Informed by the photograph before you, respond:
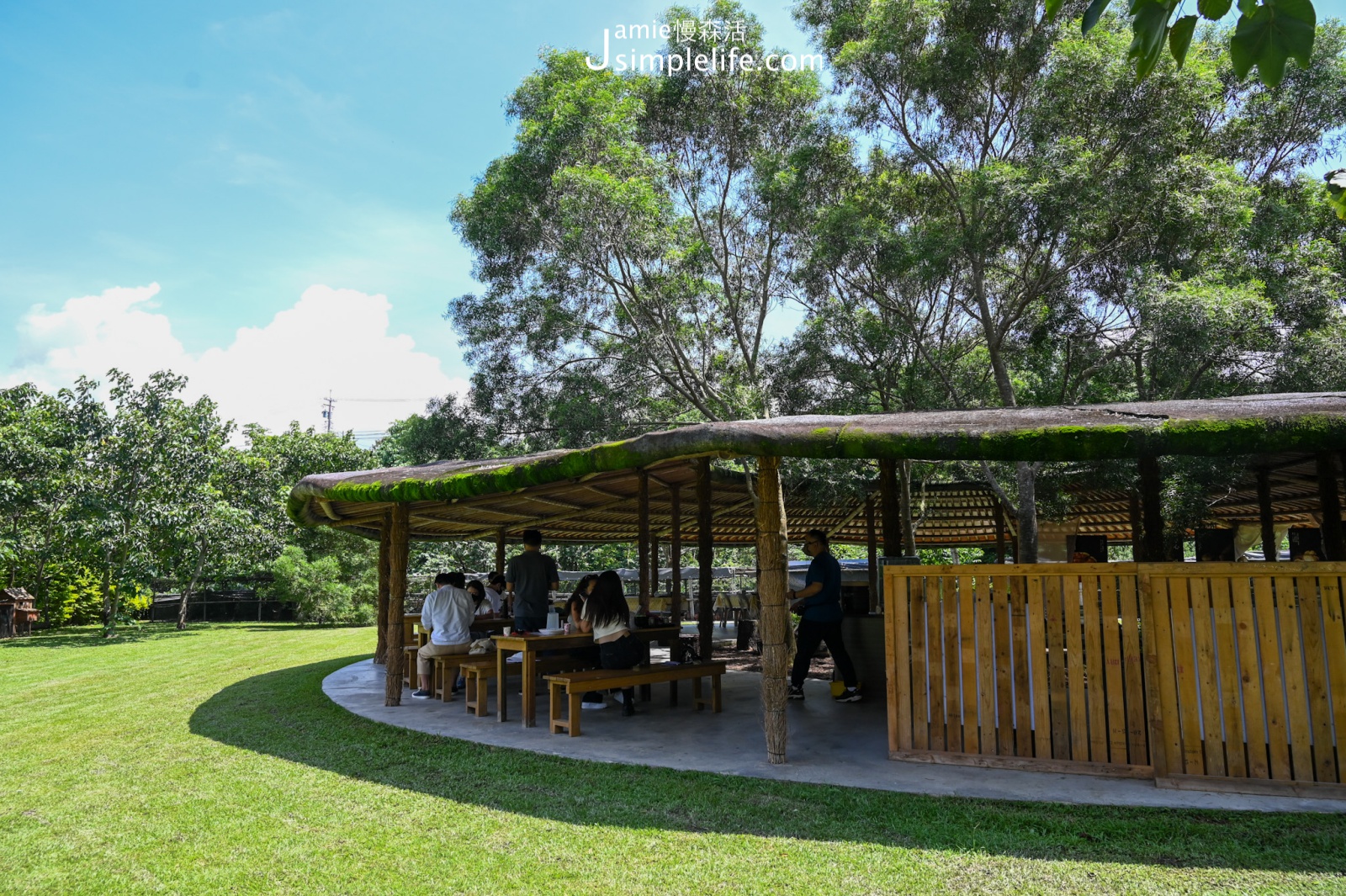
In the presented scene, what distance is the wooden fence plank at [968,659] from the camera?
18.4ft

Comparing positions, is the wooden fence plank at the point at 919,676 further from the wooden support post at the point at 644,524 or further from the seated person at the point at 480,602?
the seated person at the point at 480,602

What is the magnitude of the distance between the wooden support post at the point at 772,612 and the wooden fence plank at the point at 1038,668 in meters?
1.58

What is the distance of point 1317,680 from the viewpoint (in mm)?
4863

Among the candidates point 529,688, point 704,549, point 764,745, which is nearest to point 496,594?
point 704,549

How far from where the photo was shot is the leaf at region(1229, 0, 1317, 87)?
141 cm

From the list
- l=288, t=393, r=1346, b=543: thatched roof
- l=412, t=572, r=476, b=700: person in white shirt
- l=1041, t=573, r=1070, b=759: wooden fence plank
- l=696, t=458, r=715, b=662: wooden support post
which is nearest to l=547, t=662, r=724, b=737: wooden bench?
l=696, t=458, r=715, b=662: wooden support post

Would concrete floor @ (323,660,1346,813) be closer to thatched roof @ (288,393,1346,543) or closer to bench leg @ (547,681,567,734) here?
bench leg @ (547,681,567,734)

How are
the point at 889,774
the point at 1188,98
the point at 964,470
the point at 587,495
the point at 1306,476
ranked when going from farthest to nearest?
the point at 964,470 < the point at 1188,98 < the point at 587,495 < the point at 1306,476 < the point at 889,774

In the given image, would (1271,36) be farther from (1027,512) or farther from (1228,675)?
(1027,512)

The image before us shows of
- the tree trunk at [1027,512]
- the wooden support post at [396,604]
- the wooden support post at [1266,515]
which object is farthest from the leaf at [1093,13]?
the tree trunk at [1027,512]

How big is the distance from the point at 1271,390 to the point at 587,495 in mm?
9293

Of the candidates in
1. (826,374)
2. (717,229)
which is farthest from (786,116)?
(826,374)

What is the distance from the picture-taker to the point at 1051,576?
5473 mm

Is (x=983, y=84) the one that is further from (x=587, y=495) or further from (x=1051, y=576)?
(x=1051, y=576)
